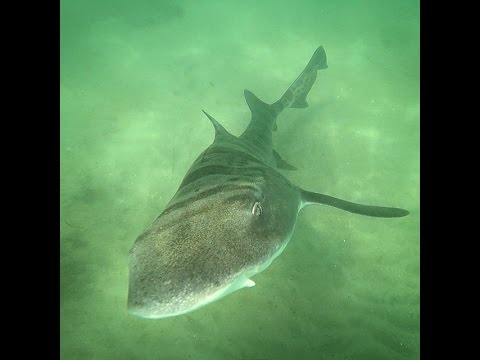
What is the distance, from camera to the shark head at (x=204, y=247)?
6.61 feet

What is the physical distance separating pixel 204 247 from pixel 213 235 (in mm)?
161

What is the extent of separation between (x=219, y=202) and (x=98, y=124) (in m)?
7.23

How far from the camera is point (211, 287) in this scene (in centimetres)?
206

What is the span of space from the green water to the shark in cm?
155

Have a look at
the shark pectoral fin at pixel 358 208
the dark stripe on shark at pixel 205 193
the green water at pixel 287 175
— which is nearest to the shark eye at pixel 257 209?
the dark stripe on shark at pixel 205 193

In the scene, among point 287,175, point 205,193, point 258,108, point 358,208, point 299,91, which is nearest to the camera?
point 205,193

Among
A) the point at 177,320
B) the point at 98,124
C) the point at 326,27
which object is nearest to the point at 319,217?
the point at 177,320

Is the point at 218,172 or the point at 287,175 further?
the point at 287,175

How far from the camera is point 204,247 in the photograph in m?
2.31

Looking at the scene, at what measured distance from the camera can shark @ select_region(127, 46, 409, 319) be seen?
203 centimetres

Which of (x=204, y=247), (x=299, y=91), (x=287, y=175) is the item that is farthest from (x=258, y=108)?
(x=204, y=247)

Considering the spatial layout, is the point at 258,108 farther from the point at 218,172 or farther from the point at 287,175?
the point at 218,172

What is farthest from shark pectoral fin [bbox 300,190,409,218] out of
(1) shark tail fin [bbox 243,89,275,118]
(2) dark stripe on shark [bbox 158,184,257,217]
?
(1) shark tail fin [bbox 243,89,275,118]

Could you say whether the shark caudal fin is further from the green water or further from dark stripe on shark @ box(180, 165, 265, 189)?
dark stripe on shark @ box(180, 165, 265, 189)
